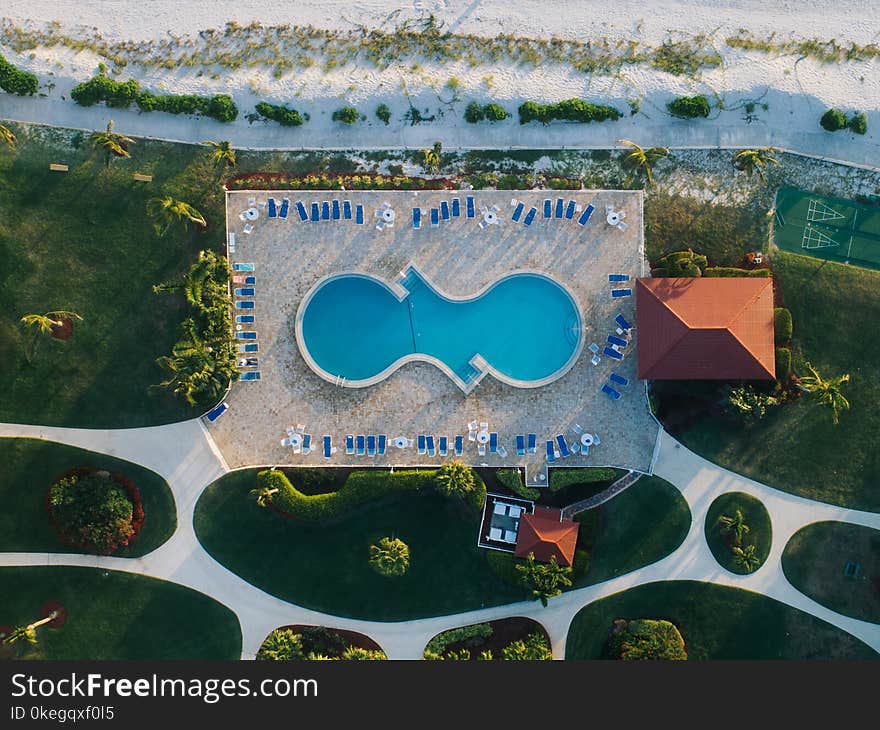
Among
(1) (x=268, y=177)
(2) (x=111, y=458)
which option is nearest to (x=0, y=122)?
(1) (x=268, y=177)

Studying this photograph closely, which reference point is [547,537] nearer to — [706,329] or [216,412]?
[706,329]

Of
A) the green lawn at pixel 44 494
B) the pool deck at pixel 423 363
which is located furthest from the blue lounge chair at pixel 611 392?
the green lawn at pixel 44 494

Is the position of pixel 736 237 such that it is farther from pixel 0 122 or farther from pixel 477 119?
pixel 0 122

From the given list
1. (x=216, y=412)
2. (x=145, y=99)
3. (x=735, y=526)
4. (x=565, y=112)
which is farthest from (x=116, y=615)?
(x=565, y=112)

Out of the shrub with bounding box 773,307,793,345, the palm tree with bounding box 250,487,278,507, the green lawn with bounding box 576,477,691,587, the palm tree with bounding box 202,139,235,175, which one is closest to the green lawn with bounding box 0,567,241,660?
the palm tree with bounding box 250,487,278,507

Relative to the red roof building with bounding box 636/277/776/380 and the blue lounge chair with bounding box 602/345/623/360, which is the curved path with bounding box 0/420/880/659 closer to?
the red roof building with bounding box 636/277/776/380

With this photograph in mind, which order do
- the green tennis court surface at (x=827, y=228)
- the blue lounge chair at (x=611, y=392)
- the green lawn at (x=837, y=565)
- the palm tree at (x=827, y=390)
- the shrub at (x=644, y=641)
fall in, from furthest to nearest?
the green tennis court surface at (x=827, y=228), the blue lounge chair at (x=611, y=392), the green lawn at (x=837, y=565), the palm tree at (x=827, y=390), the shrub at (x=644, y=641)

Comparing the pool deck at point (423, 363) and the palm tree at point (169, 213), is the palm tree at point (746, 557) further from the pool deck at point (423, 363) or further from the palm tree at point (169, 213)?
the palm tree at point (169, 213)
